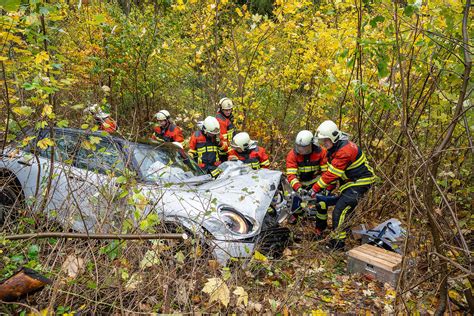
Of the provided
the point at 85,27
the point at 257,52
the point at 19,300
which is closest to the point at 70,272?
the point at 19,300

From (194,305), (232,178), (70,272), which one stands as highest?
(70,272)

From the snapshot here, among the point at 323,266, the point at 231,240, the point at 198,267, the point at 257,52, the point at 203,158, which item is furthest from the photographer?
the point at 257,52

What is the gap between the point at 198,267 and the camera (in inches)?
110

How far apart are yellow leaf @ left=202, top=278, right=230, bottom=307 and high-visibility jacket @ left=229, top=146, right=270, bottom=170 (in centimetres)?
349

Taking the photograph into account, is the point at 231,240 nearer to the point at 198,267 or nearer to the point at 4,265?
the point at 198,267

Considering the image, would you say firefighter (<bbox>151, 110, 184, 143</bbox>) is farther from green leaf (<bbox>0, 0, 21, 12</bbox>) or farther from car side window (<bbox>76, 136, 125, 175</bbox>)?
green leaf (<bbox>0, 0, 21, 12</bbox>)

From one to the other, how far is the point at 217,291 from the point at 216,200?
1396 mm

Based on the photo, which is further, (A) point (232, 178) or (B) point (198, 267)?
(A) point (232, 178)

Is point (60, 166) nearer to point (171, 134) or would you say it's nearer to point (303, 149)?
point (171, 134)

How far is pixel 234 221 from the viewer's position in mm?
3697

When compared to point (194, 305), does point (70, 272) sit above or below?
above

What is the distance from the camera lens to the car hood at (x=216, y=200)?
351cm

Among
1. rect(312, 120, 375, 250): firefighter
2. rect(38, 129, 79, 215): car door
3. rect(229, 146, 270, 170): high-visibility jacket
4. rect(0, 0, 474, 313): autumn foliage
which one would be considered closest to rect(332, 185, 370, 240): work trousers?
rect(312, 120, 375, 250): firefighter

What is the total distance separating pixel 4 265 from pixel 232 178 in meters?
2.66
